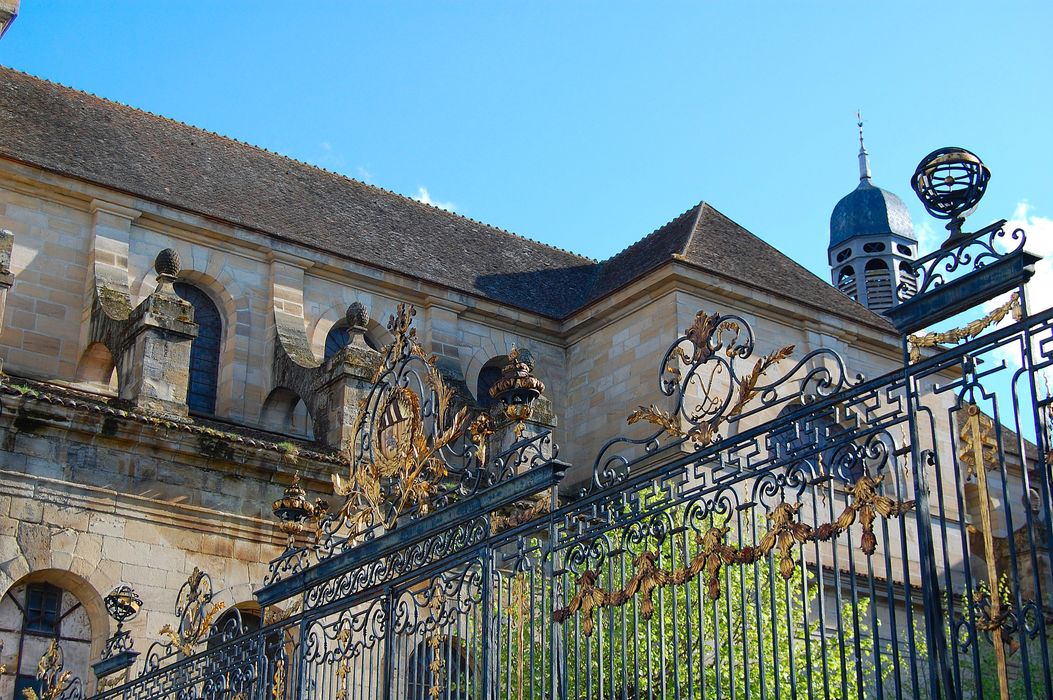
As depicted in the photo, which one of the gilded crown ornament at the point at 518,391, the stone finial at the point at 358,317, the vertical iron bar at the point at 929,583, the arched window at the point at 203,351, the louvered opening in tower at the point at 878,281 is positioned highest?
the louvered opening in tower at the point at 878,281

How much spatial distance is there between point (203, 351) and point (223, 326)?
19.3 inches

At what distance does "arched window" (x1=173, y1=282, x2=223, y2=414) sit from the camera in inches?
779

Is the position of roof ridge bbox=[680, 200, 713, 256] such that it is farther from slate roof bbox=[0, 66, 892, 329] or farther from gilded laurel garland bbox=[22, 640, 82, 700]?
gilded laurel garland bbox=[22, 640, 82, 700]

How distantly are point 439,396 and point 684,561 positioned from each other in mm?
2383

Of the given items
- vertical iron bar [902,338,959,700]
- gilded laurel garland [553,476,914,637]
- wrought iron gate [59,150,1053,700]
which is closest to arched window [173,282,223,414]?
wrought iron gate [59,150,1053,700]

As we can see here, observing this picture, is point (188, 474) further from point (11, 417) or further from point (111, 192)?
point (111, 192)

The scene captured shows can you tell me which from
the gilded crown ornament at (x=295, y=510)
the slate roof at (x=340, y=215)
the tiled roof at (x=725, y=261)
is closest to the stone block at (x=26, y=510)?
the slate roof at (x=340, y=215)

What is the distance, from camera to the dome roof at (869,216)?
34.5m

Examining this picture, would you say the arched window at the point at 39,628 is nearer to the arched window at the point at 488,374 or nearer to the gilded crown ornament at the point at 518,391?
Result: the arched window at the point at 488,374

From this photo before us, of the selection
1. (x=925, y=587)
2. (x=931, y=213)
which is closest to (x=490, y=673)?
(x=925, y=587)

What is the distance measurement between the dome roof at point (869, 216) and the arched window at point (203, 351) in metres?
18.9

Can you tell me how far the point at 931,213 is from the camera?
Answer: 534 centimetres

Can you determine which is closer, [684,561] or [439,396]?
[684,561]

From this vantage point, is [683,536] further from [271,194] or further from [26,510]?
[271,194]
